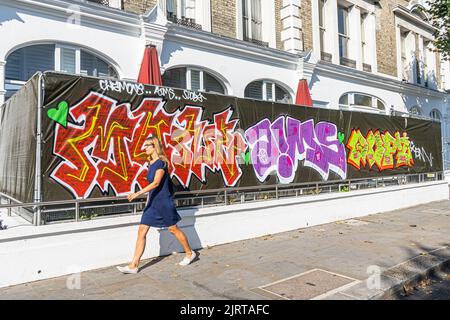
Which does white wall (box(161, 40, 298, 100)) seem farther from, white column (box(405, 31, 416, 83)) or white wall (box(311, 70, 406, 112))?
white column (box(405, 31, 416, 83))

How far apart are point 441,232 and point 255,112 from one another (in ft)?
15.4

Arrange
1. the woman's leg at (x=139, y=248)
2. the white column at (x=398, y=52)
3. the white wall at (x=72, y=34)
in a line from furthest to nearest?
the white column at (x=398, y=52), the white wall at (x=72, y=34), the woman's leg at (x=139, y=248)

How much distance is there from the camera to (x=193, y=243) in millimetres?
6387

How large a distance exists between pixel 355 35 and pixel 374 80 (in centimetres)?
225

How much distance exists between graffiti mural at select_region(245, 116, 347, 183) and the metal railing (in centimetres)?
27

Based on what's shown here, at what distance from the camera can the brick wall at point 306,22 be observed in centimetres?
1462

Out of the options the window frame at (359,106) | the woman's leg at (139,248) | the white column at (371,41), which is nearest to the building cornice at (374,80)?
the window frame at (359,106)

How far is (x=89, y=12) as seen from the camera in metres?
8.94

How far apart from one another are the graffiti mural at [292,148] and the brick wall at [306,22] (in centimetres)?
661

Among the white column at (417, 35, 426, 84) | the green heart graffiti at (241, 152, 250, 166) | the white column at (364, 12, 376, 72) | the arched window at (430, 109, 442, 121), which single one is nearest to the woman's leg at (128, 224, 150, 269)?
the green heart graffiti at (241, 152, 250, 166)

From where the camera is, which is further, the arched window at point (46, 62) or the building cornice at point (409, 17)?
the building cornice at point (409, 17)

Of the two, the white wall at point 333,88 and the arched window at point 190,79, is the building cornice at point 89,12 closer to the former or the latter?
the arched window at point 190,79

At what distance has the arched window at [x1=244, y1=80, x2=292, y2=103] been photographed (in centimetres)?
1306
